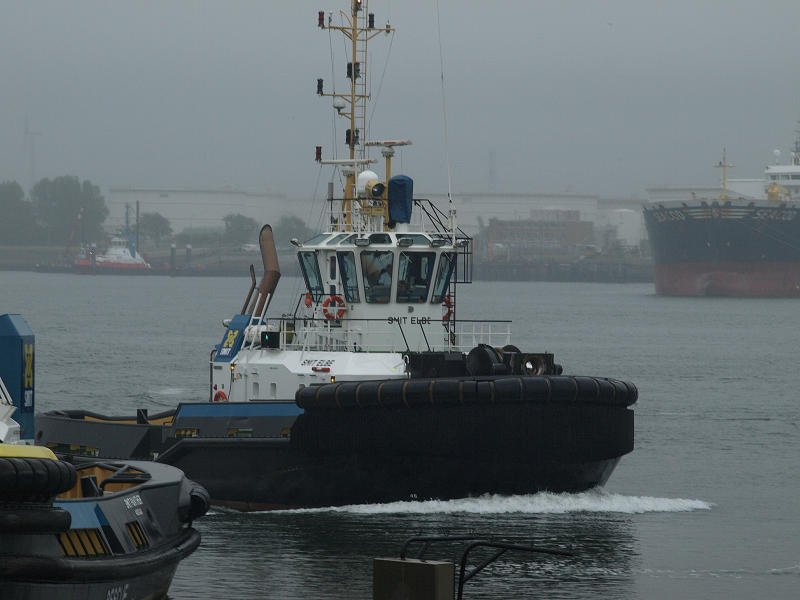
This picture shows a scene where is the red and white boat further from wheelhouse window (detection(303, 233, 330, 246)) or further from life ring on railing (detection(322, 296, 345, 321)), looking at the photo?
life ring on railing (detection(322, 296, 345, 321))

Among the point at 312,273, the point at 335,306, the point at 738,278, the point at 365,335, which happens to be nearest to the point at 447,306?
the point at 365,335

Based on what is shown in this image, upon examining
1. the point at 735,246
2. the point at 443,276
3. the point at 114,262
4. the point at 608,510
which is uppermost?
the point at 735,246

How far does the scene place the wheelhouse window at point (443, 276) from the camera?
20.5m

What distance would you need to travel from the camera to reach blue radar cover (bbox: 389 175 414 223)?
2055 centimetres

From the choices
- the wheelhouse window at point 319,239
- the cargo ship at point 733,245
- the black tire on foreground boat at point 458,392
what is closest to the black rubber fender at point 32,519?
the black tire on foreground boat at point 458,392

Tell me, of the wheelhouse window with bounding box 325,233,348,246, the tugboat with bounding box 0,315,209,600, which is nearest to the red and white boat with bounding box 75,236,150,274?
the wheelhouse window with bounding box 325,233,348,246

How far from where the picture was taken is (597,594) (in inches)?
584

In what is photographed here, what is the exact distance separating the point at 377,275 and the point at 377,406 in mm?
3315

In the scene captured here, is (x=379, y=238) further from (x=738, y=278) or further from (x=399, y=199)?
(x=738, y=278)

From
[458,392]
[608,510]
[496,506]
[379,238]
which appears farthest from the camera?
[379,238]

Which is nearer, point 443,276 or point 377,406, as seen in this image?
point 377,406

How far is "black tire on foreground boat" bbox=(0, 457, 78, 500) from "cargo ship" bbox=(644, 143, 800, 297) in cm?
9855

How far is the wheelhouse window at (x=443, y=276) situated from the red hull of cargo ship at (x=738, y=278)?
8913 cm

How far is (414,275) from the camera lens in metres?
20.5
